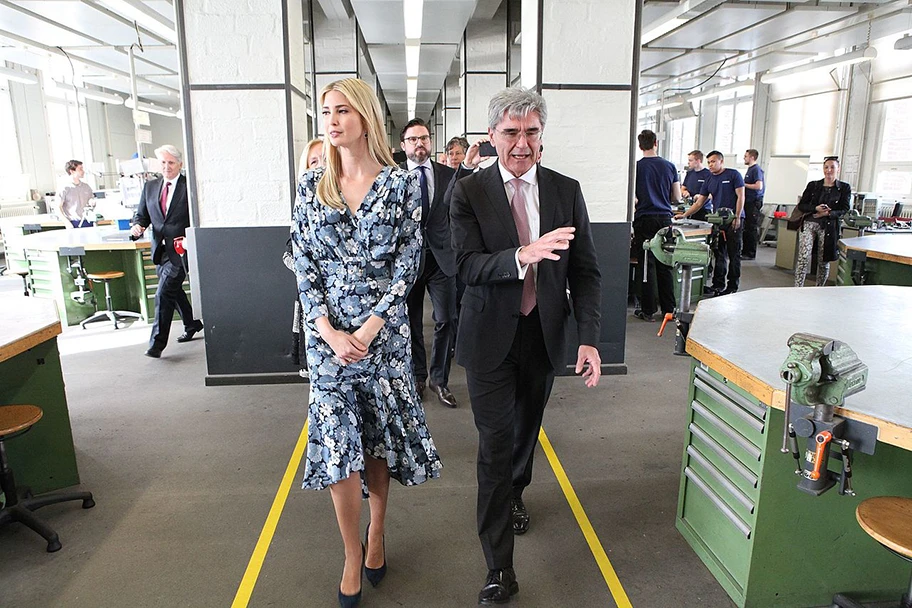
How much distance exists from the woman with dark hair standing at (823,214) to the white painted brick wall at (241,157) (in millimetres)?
5491

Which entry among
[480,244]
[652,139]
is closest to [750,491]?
[480,244]

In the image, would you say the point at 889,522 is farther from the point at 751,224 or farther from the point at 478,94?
the point at 751,224

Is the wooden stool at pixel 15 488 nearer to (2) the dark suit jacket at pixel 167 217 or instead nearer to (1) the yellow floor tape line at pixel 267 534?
(1) the yellow floor tape line at pixel 267 534

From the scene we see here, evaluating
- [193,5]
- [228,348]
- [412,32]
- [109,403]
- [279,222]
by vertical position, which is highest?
[412,32]

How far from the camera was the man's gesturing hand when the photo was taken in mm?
1664

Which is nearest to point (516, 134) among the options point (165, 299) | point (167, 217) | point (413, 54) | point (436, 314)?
point (436, 314)

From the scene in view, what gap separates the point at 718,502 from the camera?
209cm

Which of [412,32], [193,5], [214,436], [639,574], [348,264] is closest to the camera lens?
[348,264]

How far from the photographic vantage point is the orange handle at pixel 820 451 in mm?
1443

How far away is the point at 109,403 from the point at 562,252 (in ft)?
10.8

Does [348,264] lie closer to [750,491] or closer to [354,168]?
[354,168]

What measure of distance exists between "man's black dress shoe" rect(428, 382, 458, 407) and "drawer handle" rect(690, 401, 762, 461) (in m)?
1.81

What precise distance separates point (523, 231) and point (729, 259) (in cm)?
632

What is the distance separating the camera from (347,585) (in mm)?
2014
